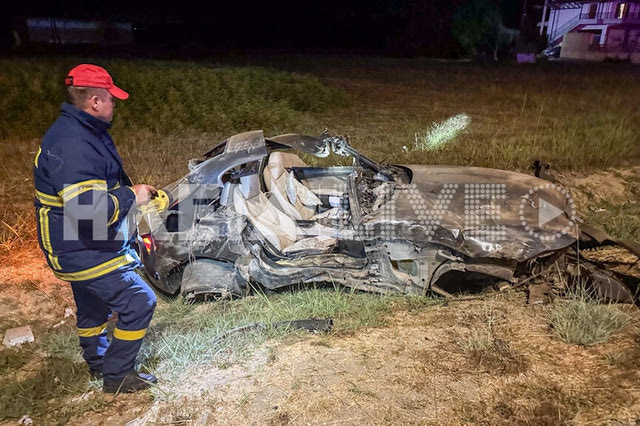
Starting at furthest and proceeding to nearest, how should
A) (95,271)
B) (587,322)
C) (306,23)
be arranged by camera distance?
(306,23) < (587,322) < (95,271)

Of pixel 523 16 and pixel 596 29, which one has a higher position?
pixel 523 16

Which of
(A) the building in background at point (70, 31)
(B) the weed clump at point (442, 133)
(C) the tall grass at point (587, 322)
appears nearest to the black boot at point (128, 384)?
(C) the tall grass at point (587, 322)

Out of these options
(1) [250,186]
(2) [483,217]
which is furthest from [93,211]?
(2) [483,217]

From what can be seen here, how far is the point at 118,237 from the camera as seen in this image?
2668 millimetres

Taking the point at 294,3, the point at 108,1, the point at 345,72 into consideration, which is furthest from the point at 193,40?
the point at 345,72

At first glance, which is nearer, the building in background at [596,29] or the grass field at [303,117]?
the grass field at [303,117]

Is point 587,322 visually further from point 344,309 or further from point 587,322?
point 344,309

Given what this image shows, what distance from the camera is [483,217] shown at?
345 centimetres

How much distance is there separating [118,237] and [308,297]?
162 centimetres

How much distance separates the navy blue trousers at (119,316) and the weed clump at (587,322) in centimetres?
275

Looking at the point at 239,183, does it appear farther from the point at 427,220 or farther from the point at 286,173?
the point at 427,220

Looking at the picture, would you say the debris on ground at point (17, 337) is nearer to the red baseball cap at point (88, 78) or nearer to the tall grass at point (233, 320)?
the tall grass at point (233, 320)

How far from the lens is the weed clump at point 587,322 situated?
10.3 feet

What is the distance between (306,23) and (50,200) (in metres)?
41.5
